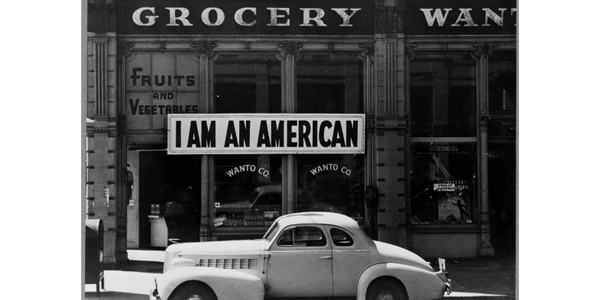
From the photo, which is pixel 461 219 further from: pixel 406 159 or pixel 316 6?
pixel 316 6

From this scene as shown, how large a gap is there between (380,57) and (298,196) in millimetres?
1756

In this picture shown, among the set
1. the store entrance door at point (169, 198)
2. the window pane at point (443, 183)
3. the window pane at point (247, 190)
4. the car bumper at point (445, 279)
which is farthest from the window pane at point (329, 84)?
the car bumper at point (445, 279)

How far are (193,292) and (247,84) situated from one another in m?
2.25

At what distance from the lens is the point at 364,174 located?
5520 millimetres

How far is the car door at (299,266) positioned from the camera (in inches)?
206

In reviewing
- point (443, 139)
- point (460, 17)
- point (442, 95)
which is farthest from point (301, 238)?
point (460, 17)

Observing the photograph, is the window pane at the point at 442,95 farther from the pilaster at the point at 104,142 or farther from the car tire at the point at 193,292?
the pilaster at the point at 104,142

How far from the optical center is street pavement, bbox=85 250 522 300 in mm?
5410

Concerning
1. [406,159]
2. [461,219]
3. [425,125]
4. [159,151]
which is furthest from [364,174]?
[159,151]

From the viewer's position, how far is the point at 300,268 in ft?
17.3

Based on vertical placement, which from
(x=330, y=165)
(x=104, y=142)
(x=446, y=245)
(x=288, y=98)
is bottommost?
(x=446, y=245)

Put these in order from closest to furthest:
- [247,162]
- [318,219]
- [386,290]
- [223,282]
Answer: [223,282] < [386,290] < [318,219] < [247,162]

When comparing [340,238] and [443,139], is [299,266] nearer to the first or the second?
[340,238]

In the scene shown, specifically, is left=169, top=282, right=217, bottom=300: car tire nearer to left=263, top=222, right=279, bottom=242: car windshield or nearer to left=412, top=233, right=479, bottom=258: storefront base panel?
left=263, top=222, right=279, bottom=242: car windshield
